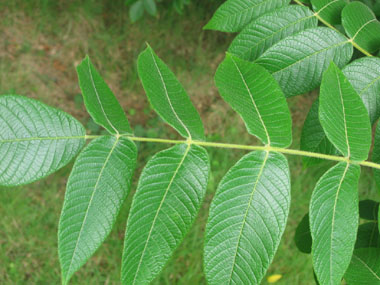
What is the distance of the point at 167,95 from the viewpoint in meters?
1.23

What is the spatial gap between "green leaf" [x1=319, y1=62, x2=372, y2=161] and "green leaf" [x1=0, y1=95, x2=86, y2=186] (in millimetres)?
688

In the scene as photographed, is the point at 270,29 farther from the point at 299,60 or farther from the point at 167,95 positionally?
the point at 167,95

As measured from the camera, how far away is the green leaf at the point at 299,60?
1361mm

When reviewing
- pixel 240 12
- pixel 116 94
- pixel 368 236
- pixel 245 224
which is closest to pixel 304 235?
pixel 368 236

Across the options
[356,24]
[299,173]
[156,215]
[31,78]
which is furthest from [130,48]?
[156,215]

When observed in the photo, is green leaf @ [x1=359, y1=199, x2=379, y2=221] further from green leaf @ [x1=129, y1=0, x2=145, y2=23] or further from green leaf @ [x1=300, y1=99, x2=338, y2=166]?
green leaf @ [x1=129, y1=0, x2=145, y2=23]

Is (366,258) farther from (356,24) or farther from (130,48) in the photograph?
(130,48)

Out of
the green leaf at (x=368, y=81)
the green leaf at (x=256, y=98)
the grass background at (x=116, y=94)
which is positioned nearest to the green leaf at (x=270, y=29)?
the green leaf at (x=368, y=81)

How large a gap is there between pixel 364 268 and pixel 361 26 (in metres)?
0.81

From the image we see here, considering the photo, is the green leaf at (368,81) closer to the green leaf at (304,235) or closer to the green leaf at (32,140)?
the green leaf at (304,235)

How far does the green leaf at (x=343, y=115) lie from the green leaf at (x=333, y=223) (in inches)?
3.2

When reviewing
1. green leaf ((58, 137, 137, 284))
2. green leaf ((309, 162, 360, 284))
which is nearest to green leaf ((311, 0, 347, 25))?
green leaf ((309, 162, 360, 284))

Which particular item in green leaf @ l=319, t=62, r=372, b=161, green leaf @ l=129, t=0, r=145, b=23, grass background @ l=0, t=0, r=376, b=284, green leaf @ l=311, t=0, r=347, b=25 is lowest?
grass background @ l=0, t=0, r=376, b=284

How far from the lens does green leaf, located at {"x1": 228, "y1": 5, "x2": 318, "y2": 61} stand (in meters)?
1.46
